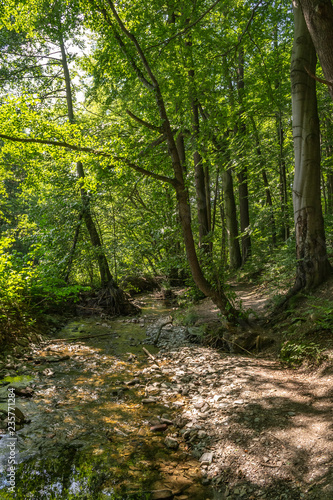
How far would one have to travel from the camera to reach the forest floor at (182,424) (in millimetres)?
2498

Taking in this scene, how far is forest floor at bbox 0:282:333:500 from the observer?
8.20 feet

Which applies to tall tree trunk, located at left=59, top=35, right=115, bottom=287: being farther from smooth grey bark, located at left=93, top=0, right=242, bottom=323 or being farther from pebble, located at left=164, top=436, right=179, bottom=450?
pebble, located at left=164, top=436, right=179, bottom=450

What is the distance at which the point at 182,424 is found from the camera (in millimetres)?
3561

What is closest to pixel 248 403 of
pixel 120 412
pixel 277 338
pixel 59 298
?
pixel 120 412

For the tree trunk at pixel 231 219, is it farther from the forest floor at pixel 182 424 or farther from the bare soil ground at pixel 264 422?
the bare soil ground at pixel 264 422

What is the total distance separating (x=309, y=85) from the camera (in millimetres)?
5754

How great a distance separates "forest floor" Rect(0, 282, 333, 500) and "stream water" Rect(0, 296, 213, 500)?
0.01 meters

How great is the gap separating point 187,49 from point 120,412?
8.72 metres

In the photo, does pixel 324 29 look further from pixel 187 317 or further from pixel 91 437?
pixel 187 317

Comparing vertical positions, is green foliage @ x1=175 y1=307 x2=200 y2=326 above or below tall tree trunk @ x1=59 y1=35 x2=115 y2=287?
below

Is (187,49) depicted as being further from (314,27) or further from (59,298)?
(59,298)

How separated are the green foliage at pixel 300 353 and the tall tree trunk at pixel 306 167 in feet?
4.91

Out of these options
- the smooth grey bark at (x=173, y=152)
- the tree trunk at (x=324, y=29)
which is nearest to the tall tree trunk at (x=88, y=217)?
the smooth grey bark at (x=173, y=152)

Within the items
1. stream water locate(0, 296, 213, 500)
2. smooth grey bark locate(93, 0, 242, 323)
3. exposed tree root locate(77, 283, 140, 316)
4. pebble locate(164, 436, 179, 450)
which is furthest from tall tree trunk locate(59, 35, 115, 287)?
pebble locate(164, 436, 179, 450)
